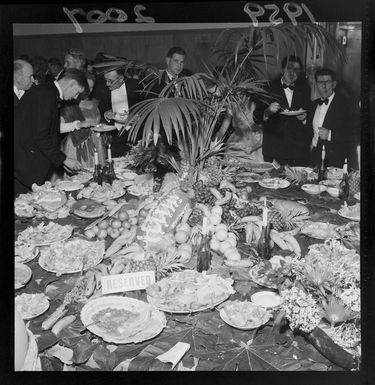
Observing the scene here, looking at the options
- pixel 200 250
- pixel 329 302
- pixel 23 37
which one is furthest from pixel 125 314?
pixel 23 37

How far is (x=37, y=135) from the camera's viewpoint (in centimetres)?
→ 261

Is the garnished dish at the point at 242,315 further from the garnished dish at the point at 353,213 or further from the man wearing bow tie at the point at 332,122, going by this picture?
the man wearing bow tie at the point at 332,122

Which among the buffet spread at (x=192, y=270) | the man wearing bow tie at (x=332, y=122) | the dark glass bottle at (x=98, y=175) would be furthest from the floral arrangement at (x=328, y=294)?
the dark glass bottle at (x=98, y=175)

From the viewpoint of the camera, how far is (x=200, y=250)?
8.37 feet

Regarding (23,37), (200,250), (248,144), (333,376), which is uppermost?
(23,37)

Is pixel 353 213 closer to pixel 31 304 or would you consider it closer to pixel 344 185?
pixel 344 185

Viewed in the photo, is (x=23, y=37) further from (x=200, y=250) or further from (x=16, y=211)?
(x=200, y=250)

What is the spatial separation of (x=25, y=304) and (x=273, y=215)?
1264 millimetres

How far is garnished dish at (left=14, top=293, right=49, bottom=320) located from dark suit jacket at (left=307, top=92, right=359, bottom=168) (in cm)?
154

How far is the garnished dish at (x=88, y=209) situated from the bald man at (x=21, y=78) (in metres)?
0.58

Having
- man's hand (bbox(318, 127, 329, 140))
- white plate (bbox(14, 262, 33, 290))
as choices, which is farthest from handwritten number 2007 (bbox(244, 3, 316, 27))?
white plate (bbox(14, 262, 33, 290))

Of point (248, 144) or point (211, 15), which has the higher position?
point (211, 15)

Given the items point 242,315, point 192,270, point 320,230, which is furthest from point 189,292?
point 320,230

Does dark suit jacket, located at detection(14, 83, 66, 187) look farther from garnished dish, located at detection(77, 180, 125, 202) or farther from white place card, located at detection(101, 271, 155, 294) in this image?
white place card, located at detection(101, 271, 155, 294)
